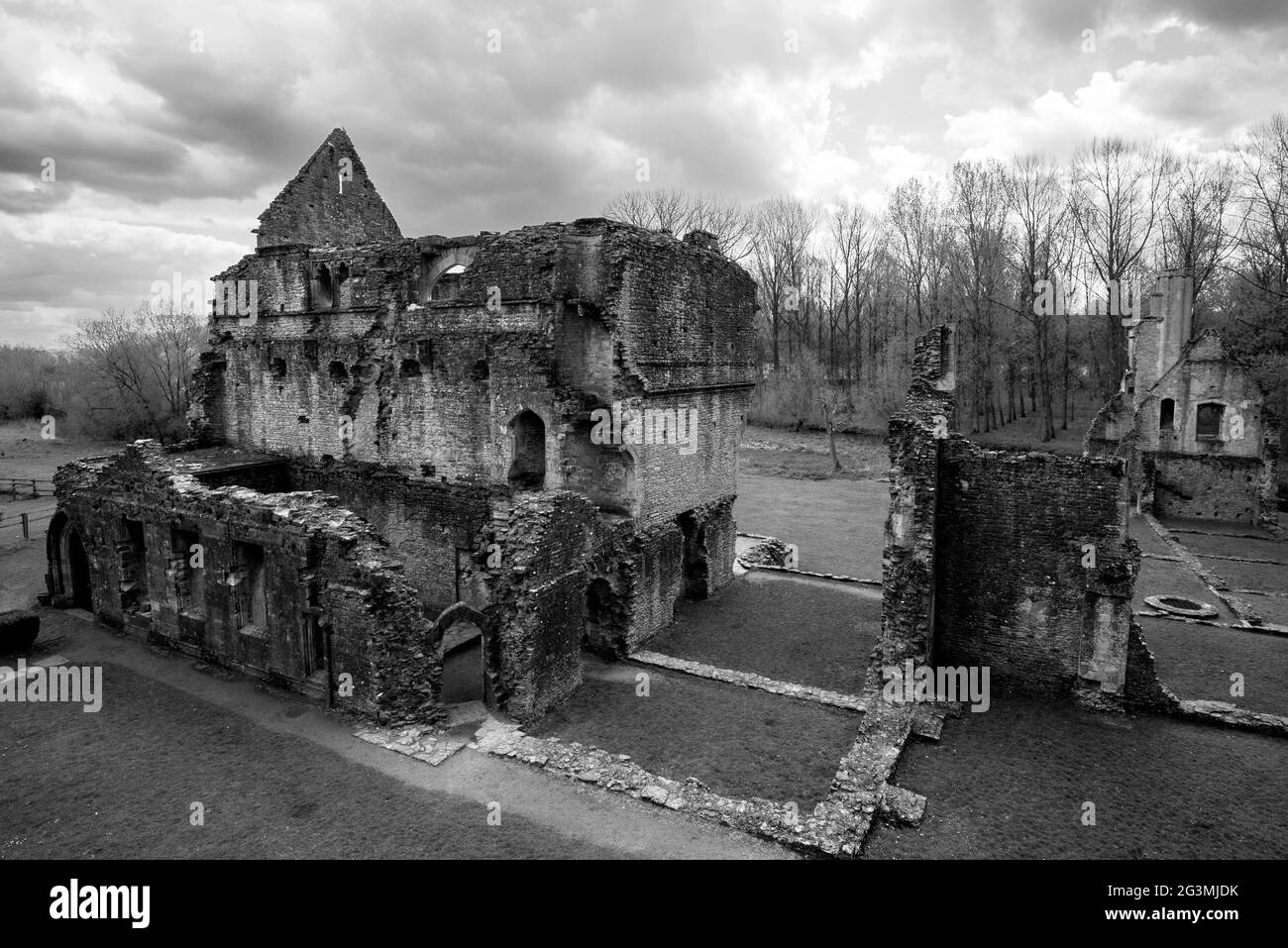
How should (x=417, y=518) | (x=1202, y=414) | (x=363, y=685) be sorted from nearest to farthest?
(x=363, y=685) → (x=417, y=518) → (x=1202, y=414)

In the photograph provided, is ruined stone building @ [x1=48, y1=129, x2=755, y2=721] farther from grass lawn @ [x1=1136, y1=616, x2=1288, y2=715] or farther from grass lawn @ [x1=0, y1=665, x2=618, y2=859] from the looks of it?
grass lawn @ [x1=1136, y1=616, x2=1288, y2=715]

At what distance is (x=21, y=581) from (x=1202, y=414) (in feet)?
132

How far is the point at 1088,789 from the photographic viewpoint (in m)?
9.86

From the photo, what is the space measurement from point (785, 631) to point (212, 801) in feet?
37.6

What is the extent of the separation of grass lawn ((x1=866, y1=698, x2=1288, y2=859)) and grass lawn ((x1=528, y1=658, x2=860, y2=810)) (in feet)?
4.43

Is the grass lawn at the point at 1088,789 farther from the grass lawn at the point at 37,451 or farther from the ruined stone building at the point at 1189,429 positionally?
the grass lawn at the point at 37,451

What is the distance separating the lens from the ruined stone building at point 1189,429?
26.3 meters

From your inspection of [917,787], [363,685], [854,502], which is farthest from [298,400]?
[854,502]

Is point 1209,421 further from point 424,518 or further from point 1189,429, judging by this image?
point 424,518

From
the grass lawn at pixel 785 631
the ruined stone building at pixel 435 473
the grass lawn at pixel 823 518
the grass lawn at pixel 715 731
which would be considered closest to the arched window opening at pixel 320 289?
the ruined stone building at pixel 435 473

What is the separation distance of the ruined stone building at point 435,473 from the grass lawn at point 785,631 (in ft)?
2.72
